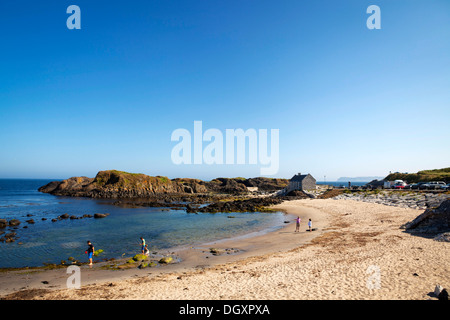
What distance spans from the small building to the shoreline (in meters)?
52.8

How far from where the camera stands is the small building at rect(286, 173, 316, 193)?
256 feet

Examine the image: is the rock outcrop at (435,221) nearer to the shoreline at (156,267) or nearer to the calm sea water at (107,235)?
the shoreline at (156,267)

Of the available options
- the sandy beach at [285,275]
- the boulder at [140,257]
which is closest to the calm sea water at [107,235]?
the boulder at [140,257]

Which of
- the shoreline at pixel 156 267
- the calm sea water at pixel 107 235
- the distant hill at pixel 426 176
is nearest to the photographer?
the shoreline at pixel 156 267

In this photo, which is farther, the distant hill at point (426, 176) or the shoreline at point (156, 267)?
the distant hill at point (426, 176)

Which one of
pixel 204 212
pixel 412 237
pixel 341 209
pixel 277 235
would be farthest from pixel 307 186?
pixel 412 237

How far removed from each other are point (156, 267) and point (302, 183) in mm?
67432

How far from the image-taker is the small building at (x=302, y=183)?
3073 inches

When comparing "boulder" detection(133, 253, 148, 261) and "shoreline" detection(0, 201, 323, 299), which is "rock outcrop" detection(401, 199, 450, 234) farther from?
"boulder" detection(133, 253, 148, 261)

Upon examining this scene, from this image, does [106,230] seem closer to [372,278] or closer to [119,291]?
[119,291]

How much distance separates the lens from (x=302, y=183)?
7775 cm

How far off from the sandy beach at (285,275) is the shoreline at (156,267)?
0.23 feet
